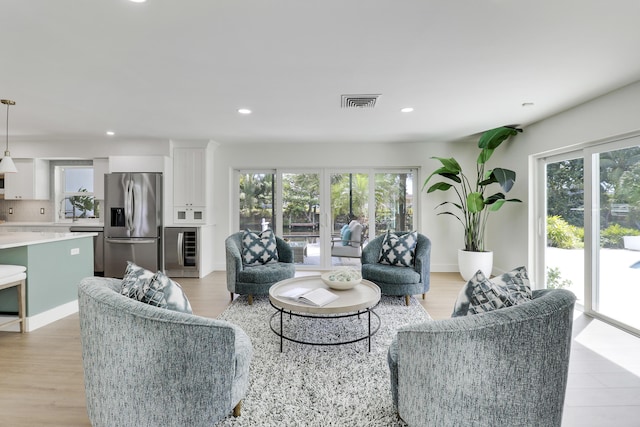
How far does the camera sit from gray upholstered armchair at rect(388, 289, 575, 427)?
1300 millimetres

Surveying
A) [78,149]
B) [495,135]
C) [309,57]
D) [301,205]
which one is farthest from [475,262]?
[78,149]

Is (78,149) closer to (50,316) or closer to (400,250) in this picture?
(50,316)

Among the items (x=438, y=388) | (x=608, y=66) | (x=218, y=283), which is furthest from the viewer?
(x=218, y=283)

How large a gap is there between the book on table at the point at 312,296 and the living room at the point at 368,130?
156 cm

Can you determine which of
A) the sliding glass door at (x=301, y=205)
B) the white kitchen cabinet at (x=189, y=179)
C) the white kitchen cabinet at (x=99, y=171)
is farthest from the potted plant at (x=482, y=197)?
the white kitchen cabinet at (x=99, y=171)

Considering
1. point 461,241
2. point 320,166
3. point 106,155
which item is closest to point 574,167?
point 461,241

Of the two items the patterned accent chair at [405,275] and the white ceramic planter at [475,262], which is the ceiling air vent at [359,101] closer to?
the patterned accent chair at [405,275]

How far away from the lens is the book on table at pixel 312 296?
97.0 inches

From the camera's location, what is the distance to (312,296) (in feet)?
8.43

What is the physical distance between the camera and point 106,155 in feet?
17.1

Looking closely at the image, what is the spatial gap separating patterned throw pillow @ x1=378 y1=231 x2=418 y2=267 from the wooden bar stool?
385cm

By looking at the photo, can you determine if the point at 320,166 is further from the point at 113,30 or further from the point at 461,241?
the point at 113,30

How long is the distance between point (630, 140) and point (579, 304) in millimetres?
1939

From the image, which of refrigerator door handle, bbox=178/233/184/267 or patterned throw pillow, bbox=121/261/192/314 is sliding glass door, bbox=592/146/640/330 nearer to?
patterned throw pillow, bbox=121/261/192/314
